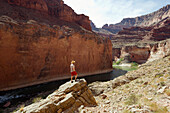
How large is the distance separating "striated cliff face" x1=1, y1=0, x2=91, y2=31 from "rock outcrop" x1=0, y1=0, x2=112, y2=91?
34cm

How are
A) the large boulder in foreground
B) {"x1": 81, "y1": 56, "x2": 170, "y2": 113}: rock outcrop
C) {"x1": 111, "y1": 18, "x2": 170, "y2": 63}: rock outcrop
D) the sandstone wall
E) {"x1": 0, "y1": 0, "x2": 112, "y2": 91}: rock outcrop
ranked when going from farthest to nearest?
1. {"x1": 111, "y1": 18, "x2": 170, "y2": 63}: rock outcrop
2. {"x1": 0, "y1": 0, "x2": 112, "y2": 91}: rock outcrop
3. the sandstone wall
4. the large boulder in foreground
5. {"x1": 81, "y1": 56, "x2": 170, "y2": 113}: rock outcrop

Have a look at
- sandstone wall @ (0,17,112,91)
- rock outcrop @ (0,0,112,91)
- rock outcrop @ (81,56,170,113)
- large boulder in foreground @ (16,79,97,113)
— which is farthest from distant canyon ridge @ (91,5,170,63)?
large boulder in foreground @ (16,79,97,113)

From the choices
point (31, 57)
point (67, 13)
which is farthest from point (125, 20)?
point (31, 57)

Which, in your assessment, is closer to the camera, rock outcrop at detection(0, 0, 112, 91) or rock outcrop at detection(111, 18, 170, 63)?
rock outcrop at detection(0, 0, 112, 91)

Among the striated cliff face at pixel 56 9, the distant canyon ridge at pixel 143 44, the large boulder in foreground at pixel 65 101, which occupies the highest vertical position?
the striated cliff face at pixel 56 9

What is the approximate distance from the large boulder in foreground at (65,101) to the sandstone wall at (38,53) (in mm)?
14106

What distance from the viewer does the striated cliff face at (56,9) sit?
89.6 ft

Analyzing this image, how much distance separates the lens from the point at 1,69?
44.5 ft

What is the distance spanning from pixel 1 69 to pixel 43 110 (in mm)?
15165

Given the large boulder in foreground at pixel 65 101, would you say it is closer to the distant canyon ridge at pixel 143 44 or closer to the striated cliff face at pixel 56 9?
the striated cliff face at pixel 56 9

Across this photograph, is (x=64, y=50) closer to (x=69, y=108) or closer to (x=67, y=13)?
(x=69, y=108)

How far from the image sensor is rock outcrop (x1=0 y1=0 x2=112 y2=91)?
1426 centimetres

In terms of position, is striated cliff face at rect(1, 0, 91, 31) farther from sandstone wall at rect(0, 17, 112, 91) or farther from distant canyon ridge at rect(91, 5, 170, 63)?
distant canyon ridge at rect(91, 5, 170, 63)

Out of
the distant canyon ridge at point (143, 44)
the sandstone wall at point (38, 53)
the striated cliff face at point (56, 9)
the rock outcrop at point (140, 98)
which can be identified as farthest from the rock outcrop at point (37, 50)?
the distant canyon ridge at point (143, 44)
